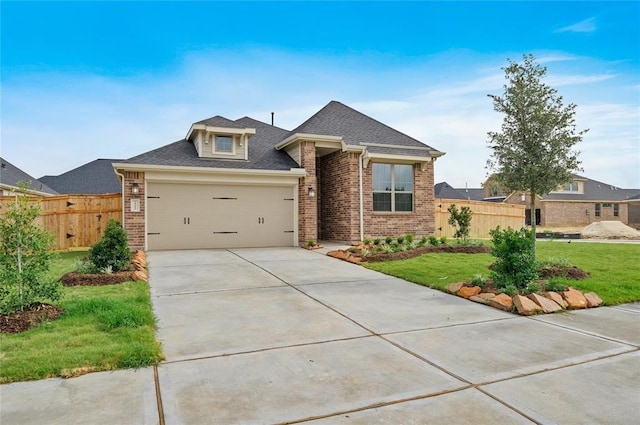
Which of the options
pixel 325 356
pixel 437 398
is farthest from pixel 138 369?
pixel 437 398

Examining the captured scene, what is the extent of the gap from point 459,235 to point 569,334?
8564 millimetres

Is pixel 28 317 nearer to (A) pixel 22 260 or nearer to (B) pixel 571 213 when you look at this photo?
(A) pixel 22 260

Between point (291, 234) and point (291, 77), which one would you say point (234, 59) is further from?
point (291, 234)

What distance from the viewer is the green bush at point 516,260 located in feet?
20.1

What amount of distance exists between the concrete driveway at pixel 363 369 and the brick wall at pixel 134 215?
22.5 feet

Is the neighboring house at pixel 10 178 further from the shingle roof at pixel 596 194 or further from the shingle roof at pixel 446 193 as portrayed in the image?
the shingle roof at pixel 596 194

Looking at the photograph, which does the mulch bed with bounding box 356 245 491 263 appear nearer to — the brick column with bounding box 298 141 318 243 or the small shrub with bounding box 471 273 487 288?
the small shrub with bounding box 471 273 487 288

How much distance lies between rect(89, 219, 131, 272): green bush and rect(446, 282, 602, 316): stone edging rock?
21.4ft

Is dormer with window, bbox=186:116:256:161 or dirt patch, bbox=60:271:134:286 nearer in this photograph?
dirt patch, bbox=60:271:134:286

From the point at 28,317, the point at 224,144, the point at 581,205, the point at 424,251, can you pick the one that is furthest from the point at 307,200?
the point at 581,205

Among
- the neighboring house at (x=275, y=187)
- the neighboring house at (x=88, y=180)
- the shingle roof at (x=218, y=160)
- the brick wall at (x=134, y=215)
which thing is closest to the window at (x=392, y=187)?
the neighboring house at (x=275, y=187)

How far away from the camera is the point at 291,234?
14.0 meters

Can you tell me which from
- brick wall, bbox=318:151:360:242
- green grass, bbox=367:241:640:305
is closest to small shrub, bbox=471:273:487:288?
green grass, bbox=367:241:640:305

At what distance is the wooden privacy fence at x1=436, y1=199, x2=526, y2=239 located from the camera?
17734mm
